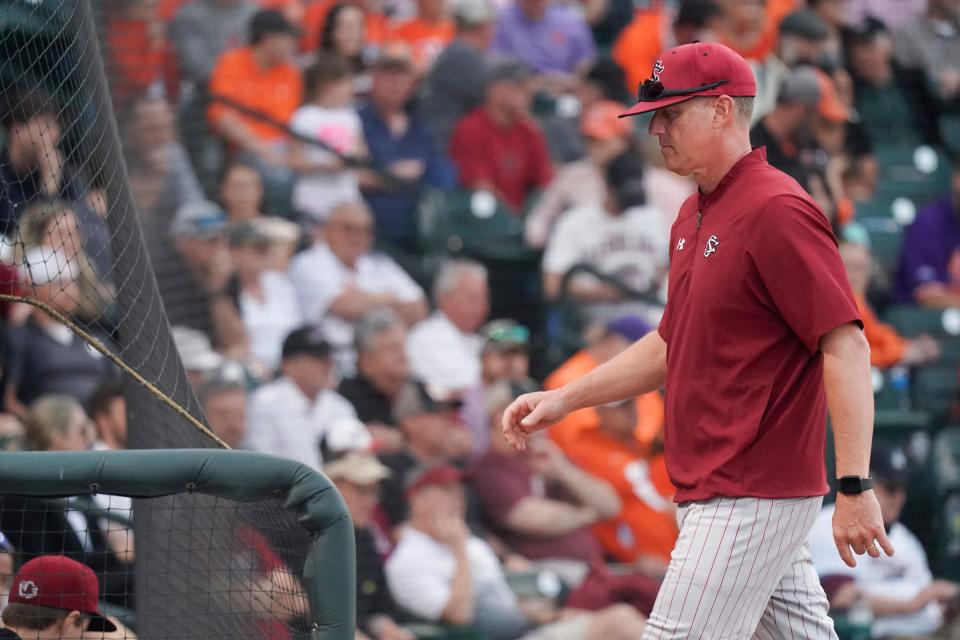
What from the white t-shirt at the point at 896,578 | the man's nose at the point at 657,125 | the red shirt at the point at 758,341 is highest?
the man's nose at the point at 657,125

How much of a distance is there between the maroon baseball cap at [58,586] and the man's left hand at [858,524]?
64.3 inches

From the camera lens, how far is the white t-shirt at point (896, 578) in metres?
6.59

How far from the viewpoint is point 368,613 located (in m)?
5.89

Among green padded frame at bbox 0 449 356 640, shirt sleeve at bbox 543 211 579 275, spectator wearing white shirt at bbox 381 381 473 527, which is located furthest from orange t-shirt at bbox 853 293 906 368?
green padded frame at bbox 0 449 356 640

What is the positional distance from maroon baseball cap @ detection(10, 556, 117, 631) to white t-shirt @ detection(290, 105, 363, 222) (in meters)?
4.01

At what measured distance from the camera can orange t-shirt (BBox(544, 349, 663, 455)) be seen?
22.0ft

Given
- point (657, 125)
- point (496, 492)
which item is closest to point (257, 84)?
point (496, 492)

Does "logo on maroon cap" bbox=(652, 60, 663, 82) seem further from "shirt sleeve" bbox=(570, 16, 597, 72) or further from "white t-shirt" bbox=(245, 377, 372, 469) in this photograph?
"shirt sleeve" bbox=(570, 16, 597, 72)

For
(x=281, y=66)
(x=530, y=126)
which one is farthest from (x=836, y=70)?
(x=281, y=66)

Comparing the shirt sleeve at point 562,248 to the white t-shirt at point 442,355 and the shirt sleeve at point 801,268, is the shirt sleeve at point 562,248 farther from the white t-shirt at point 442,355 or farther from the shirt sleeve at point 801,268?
the shirt sleeve at point 801,268

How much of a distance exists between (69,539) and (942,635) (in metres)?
4.39

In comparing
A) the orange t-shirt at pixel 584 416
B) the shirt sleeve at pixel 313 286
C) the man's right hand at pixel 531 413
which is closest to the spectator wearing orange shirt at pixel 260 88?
the shirt sleeve at pixel 313 286

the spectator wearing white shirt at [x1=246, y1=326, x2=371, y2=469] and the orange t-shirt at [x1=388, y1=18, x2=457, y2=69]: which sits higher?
the orange t-shirt at [x1=388, y1=18, x2=457, y2=69]

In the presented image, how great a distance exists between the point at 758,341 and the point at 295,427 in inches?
138
